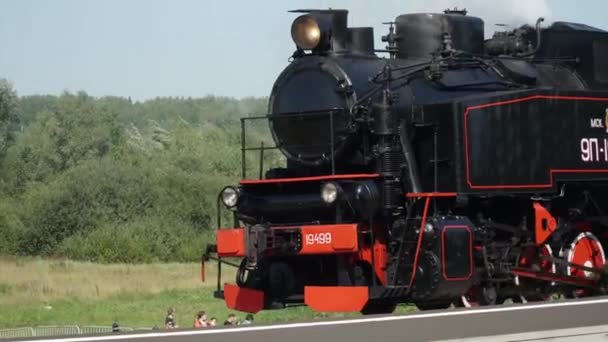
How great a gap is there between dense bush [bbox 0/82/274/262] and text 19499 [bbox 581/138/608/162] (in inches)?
979

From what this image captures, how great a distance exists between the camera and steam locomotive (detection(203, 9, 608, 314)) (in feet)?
43.3

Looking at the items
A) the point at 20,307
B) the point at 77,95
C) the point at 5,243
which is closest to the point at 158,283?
the point at 20,307

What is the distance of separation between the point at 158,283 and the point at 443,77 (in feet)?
64.2

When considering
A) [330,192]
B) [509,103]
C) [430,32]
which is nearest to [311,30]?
[430,32]

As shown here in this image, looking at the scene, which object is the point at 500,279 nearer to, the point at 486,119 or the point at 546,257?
the point at 546,257

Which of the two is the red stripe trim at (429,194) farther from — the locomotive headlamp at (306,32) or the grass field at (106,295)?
the grass field at (106,295)

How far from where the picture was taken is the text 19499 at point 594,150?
14.5 meters

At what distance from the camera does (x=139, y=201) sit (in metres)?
43.4

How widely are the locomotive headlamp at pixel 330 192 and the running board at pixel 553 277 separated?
2.24m

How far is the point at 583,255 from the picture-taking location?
47.6 feet

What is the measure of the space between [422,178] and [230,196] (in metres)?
2.43

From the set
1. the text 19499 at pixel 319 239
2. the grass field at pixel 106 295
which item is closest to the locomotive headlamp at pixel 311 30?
the text 19499 at pixel 319 239

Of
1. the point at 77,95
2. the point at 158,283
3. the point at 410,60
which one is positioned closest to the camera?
the point at 410,60

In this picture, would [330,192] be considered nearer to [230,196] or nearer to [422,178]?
[422,178]
